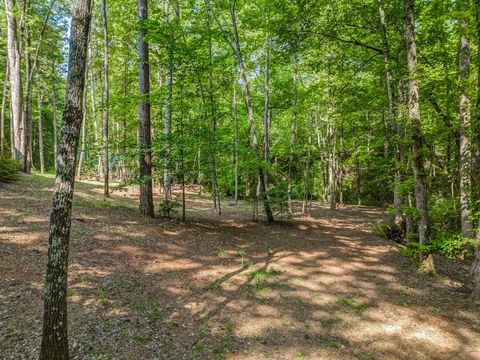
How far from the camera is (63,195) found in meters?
3.38

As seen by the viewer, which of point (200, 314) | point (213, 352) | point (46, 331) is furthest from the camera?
point (200, 314)

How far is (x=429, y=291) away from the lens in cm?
705

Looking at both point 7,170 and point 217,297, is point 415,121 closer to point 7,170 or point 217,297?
point 217,297

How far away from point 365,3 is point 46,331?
12039 mm

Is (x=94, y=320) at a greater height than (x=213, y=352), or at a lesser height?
greater

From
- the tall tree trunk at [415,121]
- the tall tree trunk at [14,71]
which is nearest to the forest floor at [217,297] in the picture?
the tall tree trunk at [415,121]

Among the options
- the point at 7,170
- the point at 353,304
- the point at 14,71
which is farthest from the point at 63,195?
the point at 14,71

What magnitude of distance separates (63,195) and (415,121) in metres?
7.66

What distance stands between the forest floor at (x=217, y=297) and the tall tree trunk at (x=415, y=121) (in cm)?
166

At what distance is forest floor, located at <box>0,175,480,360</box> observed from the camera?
4.57 m

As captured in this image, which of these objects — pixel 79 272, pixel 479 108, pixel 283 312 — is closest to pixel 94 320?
pixel 79 272

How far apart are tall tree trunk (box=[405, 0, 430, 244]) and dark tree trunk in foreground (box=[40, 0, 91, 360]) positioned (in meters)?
7.02

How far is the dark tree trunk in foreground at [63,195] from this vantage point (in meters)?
3.36

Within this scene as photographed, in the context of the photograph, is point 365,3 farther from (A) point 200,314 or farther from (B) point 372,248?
(A) point 200,314
